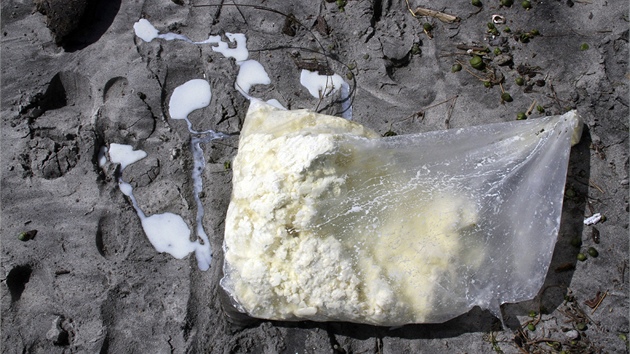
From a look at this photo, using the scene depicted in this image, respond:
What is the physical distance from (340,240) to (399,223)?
300 mm

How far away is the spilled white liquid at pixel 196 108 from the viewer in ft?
9.66

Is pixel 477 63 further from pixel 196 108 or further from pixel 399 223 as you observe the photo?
pixel 196 108

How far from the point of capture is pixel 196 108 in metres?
3.17

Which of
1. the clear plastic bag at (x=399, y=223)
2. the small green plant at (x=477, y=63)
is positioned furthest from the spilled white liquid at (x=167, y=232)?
the small green plant at (x=477, y=63)

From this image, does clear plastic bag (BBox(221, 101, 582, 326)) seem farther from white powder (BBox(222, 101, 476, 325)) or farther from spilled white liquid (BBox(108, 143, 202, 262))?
spilled white liquid (BBox(108, 143, 202, 262))

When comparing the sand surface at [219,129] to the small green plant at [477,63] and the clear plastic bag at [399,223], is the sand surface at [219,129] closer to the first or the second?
the small green plant at [477,63]

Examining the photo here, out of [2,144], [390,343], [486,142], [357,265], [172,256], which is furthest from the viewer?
[2,144]

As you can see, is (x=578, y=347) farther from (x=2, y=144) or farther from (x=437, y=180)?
(x=2, y=144)

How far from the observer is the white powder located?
237 centimetres

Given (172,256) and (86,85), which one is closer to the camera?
(172,256)

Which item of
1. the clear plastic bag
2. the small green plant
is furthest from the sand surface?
the clear plastic bag

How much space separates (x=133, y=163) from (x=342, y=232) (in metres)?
1.49

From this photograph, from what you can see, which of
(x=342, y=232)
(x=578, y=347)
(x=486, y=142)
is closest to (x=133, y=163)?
(x=342, y=232)

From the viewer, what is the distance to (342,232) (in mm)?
2387
